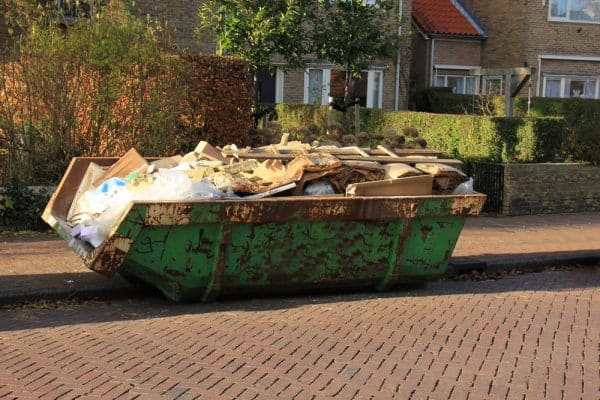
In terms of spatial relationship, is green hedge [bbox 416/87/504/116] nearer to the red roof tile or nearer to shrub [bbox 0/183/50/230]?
the red roof tile

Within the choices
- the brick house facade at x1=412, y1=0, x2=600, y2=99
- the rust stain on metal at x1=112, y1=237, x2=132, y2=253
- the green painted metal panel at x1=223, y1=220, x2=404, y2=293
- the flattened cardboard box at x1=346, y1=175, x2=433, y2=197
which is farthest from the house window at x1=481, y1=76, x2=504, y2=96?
the rust stain on metal at x1=112, y1=237, x2=132, y2=253

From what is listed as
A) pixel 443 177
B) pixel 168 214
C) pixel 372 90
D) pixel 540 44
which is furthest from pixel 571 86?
pixel 168 214

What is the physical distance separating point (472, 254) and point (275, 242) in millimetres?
4036

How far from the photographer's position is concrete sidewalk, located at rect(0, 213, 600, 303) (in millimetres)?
7543

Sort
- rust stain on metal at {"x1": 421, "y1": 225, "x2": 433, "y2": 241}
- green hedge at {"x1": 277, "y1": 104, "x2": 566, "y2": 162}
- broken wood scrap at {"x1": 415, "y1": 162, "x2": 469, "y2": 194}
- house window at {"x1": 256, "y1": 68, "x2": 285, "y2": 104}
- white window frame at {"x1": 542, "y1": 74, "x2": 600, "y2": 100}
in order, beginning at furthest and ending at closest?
white window frame at {"x1": 542, "y1": 74, "x2": 600, "y2": 100} → house window at {"x1": 256, "y1": 68, "x2": 285, "y2": 104} → green hedge at {"x1": 277, "y1": 104, "x2": 566, "y2": 162} → broken wood scrap at {"x1": 415, "y1": 162, "x2": 469, "y2": 194} → rust stain on metal at {"x1": 421, "y1": 225, "x2": 433, "y2": 241}

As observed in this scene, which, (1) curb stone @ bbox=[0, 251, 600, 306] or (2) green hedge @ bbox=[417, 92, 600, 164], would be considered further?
(2) green hedge @ bbox=[417, 92, 600, 164]

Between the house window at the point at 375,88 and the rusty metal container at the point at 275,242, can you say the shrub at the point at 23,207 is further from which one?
the house window at the point at 375,88

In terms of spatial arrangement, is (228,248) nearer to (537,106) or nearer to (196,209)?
(196,209)

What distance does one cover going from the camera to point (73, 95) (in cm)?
1084

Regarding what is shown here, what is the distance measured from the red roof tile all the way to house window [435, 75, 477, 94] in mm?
1512

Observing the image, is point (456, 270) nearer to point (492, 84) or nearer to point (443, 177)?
point (443, 177)

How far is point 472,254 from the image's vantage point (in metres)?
10.1

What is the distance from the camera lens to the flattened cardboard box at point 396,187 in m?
7.27

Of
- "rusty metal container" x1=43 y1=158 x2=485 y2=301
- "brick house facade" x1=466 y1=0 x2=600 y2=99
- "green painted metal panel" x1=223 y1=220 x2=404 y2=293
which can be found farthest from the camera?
"brick house facade" x1=466 y1=0 x2=600 y2=99
